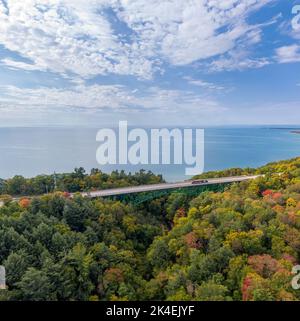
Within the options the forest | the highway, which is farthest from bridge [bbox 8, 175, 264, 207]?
the forest

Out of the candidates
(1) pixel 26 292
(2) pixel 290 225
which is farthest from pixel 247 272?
(1) pixel 26 292

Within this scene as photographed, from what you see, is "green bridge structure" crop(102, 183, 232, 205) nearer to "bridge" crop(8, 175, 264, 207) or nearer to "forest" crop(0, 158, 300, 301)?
"bridge" crop(8, 175, 264, 207)

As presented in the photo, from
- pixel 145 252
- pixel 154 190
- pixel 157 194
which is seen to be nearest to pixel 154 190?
pixel 154 190

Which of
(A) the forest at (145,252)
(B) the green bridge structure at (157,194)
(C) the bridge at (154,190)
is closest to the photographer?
(A) the forest at (145,252)

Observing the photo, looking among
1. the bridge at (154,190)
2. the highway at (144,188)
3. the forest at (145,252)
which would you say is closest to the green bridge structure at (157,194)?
the bridge at (154,190)

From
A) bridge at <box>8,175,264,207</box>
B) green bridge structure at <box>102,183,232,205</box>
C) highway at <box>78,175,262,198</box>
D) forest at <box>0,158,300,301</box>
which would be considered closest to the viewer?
forest at <box>0,158,300,301</box>

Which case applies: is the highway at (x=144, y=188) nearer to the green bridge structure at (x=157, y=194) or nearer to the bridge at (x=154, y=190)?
the bridge at (x=154, y=190)

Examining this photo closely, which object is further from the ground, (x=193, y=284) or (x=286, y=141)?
→ (x=286, y=141)
